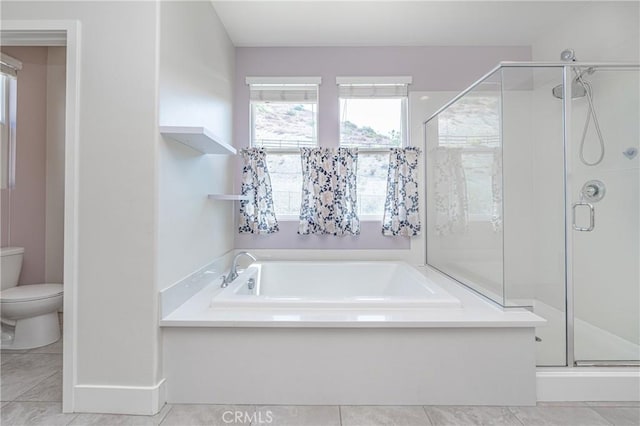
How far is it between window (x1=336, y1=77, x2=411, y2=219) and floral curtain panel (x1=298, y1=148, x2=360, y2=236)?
6.5 inches

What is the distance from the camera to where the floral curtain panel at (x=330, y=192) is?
2812mm

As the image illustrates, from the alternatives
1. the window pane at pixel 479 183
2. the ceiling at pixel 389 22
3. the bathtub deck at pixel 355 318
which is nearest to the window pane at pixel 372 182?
the window pane at pixel 479 183

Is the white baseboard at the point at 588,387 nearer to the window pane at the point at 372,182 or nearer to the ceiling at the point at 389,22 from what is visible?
the window pane at the point at 372,182

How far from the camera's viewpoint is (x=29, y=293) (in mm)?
2213

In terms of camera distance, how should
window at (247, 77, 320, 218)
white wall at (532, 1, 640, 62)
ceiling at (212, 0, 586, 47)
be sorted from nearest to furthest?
white wall at (532, 1, 640, 62) < ceiling at (212, 0, 586, 47) < window at (247, 77, 320, 218)

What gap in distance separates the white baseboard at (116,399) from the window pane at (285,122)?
2.13 meters

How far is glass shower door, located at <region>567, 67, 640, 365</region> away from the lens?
75.6 inches

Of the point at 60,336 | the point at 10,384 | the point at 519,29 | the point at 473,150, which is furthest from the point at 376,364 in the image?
the point at 519,29

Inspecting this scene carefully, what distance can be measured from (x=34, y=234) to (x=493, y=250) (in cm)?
347

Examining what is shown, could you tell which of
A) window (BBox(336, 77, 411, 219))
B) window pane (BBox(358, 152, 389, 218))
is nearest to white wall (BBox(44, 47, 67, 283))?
window (BBox(336, 77, 411, 219))

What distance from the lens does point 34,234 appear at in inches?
104

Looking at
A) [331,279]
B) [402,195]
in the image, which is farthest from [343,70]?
[331,279]

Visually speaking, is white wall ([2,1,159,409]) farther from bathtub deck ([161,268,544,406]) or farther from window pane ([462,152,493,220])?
window pane ([462,152,493,220])

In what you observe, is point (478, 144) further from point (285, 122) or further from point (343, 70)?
point (285, 122)
